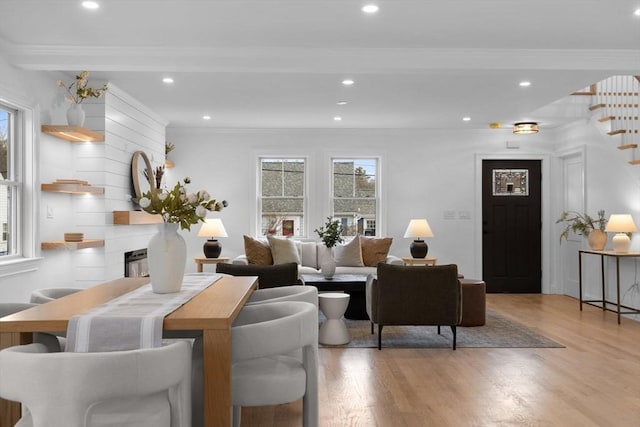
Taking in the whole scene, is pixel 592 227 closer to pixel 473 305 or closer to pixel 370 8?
pixel 473 305

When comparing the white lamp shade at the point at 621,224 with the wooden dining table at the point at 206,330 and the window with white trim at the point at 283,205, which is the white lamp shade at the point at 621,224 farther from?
the wooden dining table at the point at 206,330

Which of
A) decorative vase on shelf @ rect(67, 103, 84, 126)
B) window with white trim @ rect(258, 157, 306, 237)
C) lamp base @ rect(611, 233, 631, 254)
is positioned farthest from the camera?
window with white trim @ rect(258, 157, 306, 237)

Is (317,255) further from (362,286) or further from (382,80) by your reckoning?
(382,80)

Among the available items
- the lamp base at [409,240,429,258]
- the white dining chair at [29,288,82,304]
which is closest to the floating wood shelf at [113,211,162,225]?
the white dining chair at [29,288,82,304]

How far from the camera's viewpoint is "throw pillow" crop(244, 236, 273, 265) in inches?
284

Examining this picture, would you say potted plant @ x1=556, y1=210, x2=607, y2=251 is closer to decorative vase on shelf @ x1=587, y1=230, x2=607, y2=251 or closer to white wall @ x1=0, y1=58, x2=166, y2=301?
decorative vase on shelf @ x1=587, y1=230, x2=607, y2=251

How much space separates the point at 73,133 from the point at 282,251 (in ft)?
10.0

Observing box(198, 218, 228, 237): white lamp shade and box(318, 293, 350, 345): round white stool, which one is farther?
box(198, 218, 228, 237): white lamp shade

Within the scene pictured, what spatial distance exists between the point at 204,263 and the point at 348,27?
4.94 meters

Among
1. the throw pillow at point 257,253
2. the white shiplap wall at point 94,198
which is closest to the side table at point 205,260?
the throw pillow at point 257,253

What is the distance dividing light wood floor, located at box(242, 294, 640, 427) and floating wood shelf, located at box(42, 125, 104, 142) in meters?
2.97

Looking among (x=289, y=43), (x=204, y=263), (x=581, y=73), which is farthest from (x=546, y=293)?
(x=289, y=43)

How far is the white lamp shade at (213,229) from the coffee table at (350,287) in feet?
6.36

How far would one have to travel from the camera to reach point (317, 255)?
776 cm
